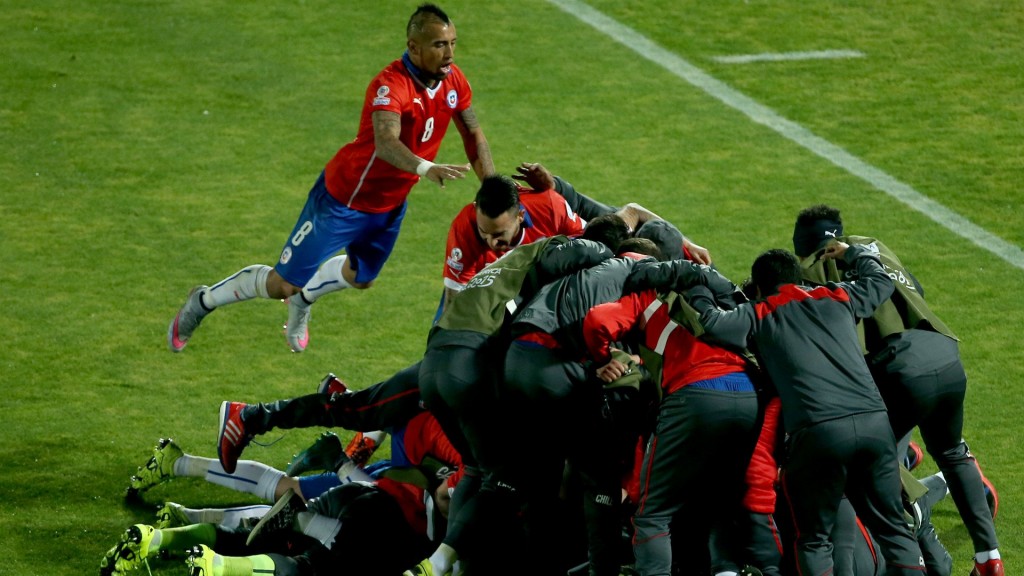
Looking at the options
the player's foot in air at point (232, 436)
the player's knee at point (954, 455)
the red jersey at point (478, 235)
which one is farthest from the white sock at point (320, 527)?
the player's knee at point (954, 455)

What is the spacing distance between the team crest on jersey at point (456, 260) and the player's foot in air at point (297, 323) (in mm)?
1571

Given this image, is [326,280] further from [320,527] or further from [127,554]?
[127,554]

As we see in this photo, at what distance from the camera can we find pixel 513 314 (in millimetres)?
6562

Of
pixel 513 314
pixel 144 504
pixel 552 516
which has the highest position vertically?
pixel 513 314

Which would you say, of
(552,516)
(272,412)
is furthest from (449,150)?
(552,516)

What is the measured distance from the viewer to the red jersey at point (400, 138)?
808cm

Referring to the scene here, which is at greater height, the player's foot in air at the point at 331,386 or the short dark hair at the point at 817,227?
the short dark hair at the point at 817,227

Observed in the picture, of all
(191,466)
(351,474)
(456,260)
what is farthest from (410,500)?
(456,260)

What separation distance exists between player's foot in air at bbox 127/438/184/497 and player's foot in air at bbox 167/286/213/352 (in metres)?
1.41

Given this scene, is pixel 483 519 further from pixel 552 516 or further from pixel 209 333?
pixel 209 333

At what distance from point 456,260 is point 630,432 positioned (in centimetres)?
163

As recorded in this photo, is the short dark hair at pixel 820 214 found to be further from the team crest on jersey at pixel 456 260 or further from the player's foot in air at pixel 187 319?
the player's foot in air at pixel 187 319

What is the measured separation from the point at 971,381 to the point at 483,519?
3.62m

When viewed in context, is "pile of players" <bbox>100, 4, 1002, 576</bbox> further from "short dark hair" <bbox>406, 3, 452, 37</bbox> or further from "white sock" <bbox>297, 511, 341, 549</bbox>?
"short dark hair" <bbox>406, 3, 452, 37</bbox>
